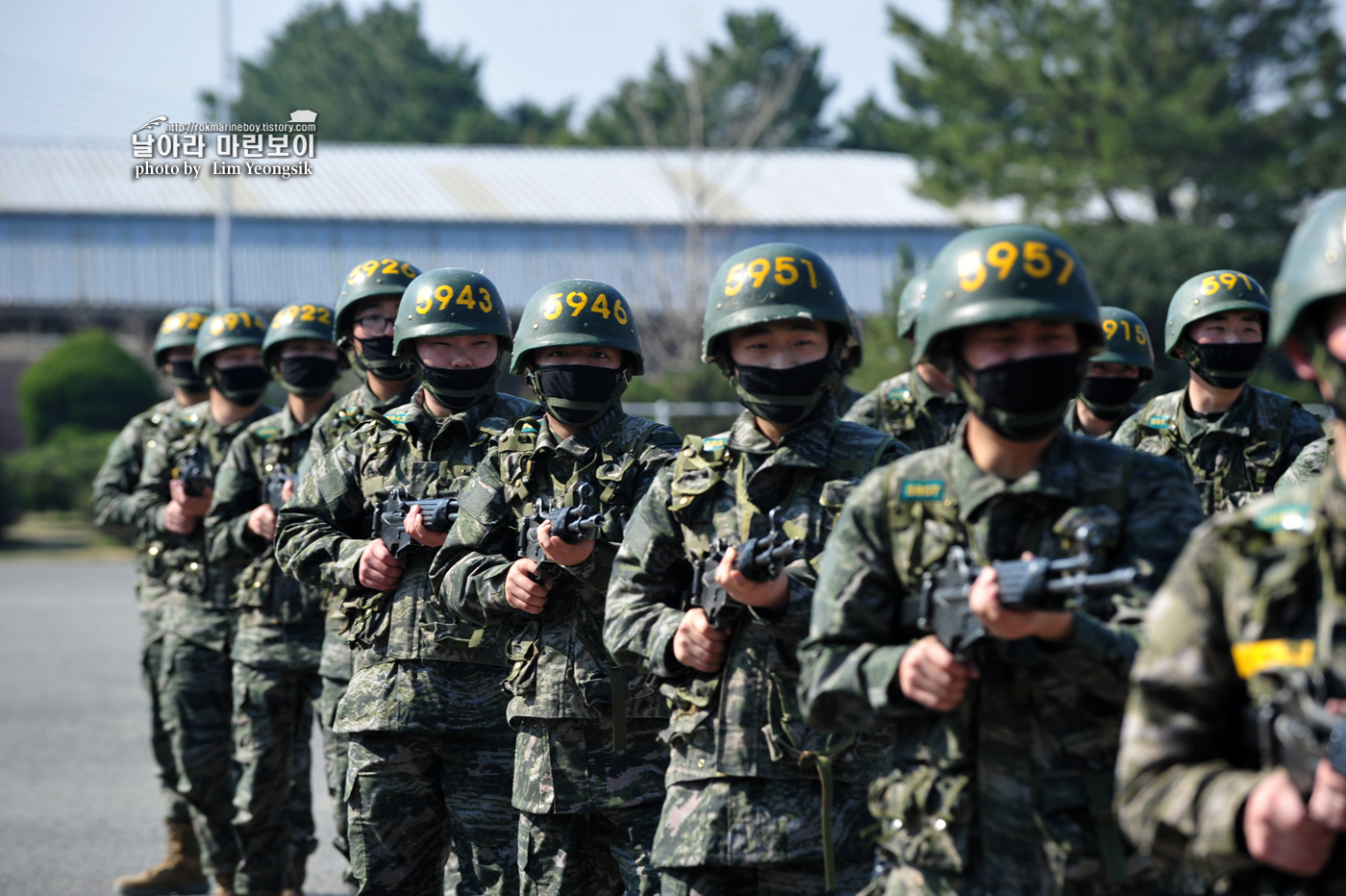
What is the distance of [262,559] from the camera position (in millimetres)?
8148

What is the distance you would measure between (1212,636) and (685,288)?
32.6 metres

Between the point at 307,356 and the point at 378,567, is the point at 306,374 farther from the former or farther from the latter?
the point at 378,567

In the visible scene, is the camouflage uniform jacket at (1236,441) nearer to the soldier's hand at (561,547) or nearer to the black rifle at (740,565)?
the soldier's hand at (561,547)

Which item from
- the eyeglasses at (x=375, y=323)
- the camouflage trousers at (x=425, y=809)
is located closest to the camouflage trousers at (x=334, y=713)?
the camouflage trousers at (x=425, y=809)

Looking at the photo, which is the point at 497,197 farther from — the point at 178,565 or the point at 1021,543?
the point at 1021,543

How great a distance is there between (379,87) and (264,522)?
57.9 metres

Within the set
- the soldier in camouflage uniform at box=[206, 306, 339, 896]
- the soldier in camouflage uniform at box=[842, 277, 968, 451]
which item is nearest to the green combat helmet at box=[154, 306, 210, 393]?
the soldier in camouflage uniform at box=[206, 306, 339, 896]

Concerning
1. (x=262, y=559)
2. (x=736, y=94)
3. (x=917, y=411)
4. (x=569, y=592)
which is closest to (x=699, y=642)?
(x=569, y=592)

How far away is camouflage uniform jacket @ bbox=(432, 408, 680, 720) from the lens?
5492 mm

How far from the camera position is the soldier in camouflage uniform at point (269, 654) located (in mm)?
7930

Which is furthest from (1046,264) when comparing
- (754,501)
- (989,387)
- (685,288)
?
(685,288)

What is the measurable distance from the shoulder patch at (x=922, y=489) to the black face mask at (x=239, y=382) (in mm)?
6352

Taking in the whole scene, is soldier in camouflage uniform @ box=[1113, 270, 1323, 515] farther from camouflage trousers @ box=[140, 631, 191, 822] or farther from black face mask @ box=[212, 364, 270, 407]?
camouflage trousers @ box=[140, 631, 191, 822]

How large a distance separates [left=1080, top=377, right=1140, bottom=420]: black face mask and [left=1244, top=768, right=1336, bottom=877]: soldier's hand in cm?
542
